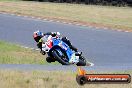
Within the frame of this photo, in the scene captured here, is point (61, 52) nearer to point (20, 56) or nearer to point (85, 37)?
point (20, 56)

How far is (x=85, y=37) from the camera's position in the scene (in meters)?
33.8

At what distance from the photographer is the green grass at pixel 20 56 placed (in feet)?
66.4

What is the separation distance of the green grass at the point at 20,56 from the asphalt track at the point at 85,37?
2668mm

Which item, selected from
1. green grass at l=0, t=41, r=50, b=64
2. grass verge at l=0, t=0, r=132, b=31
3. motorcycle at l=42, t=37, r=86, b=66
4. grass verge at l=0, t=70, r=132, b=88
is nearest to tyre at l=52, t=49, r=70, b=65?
motorcycle at l=42, t=37, r=86, b=66

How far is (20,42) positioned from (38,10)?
19117 millimetres

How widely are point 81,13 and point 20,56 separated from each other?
2651 centimetres

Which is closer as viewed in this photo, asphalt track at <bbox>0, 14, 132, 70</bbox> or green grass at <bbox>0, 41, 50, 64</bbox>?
green grass at <bbox>0, 41, 50, 64</bbox>

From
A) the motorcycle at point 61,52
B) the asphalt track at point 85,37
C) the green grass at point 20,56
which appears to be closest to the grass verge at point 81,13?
the asphalt track at point 85,37

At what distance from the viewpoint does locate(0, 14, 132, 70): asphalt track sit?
26109mm

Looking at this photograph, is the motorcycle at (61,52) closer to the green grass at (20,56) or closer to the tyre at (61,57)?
the tyre at (61,57)

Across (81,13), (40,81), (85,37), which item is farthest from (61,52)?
(81,13)

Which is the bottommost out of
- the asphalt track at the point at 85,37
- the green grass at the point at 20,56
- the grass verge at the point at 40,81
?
the asphalt track at the point at 85,37

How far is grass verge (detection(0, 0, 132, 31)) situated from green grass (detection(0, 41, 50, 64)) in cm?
1687

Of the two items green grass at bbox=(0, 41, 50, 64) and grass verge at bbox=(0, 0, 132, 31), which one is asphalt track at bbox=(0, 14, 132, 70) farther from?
grass verge at bbox=(0, 0, 132, 31)
